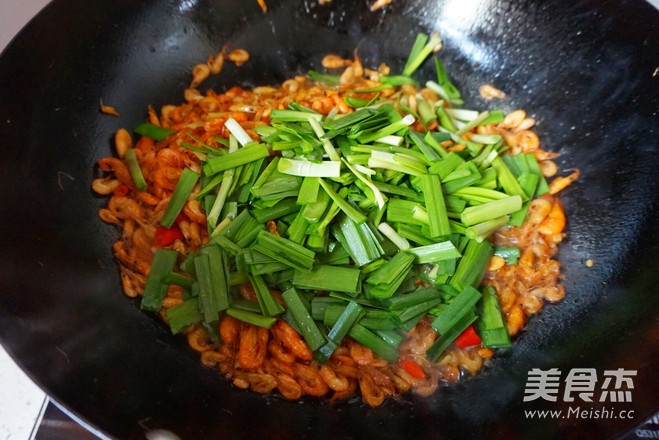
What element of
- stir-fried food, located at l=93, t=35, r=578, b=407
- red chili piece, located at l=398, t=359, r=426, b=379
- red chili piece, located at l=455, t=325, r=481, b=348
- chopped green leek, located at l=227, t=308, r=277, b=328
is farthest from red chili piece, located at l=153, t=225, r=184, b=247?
red chili piece, located at l=455, t=325, r=481, b=348

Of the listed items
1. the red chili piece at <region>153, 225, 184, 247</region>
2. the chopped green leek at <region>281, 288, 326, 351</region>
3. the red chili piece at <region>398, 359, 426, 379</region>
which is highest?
the red chili piece at <region>153, 225, 184, 247</region>

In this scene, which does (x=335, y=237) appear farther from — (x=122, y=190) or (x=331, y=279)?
(x=122, y=190)

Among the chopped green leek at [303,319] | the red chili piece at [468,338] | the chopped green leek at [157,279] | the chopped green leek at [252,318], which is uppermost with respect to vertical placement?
the chopped green leek at [157,279]

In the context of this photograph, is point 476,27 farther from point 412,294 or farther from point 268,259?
point 268,259

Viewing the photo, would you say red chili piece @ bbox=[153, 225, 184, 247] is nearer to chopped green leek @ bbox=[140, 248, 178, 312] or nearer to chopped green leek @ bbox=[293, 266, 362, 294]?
chopped green leek @ bbox=[140, 248, 178, 312]

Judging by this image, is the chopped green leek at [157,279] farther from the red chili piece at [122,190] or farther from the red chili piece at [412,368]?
the red chili piece at [412,368]

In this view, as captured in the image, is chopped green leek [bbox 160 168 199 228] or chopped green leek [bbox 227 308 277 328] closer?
chopped green leek [bbox 227 308 277 328]

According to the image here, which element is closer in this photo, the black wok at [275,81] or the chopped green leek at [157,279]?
the black wok at [275,81]

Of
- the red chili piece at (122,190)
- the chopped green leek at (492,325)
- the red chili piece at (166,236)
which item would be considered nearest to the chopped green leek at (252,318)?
the red chili piece at (166,236)
